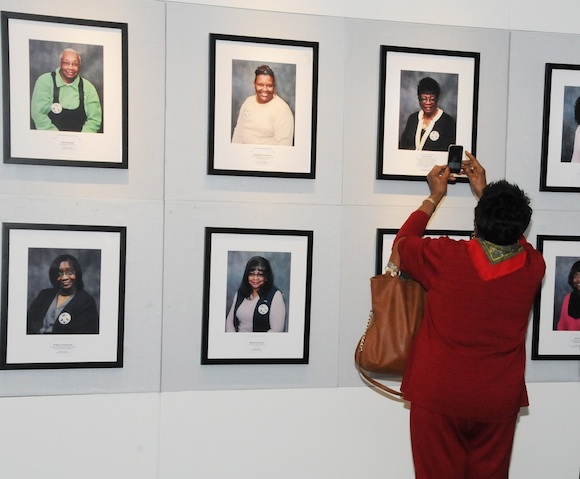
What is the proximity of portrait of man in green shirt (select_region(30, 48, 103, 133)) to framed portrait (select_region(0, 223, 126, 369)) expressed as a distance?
43 cm

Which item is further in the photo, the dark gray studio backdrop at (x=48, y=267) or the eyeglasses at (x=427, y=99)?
the eyeglasses at (x=427, y=99)

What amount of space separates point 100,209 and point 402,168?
137 cm

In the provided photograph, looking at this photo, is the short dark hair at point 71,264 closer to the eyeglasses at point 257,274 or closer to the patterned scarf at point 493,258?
the eyeglasses at point 257,274

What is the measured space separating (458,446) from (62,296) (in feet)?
5.73

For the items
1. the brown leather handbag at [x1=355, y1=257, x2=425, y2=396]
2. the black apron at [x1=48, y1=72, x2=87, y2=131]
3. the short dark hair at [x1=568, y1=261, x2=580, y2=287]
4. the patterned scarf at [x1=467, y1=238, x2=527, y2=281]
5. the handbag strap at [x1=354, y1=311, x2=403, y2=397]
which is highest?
the black apron at [x1=48, y1=72, x2=87, y2=131]

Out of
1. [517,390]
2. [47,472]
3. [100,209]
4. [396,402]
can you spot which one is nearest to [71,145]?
[100,209]

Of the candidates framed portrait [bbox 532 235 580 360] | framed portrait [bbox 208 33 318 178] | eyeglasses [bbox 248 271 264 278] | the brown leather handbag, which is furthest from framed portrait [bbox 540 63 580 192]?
eyeglasses [bbox 248 271 264 278]

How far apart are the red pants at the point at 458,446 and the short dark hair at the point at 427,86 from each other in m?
1.43

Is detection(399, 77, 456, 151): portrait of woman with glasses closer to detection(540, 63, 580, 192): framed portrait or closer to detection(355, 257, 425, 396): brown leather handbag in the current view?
detection(540, 63, 580, 192): framed portrait

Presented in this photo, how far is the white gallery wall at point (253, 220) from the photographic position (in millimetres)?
2787

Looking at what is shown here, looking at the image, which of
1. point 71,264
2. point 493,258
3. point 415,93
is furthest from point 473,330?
point 71,264

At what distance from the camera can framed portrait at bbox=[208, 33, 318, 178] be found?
285 centimetres

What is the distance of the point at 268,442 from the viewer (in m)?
2.96

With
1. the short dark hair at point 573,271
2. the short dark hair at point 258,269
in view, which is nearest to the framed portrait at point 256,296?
the short dark hair at point 258,269
